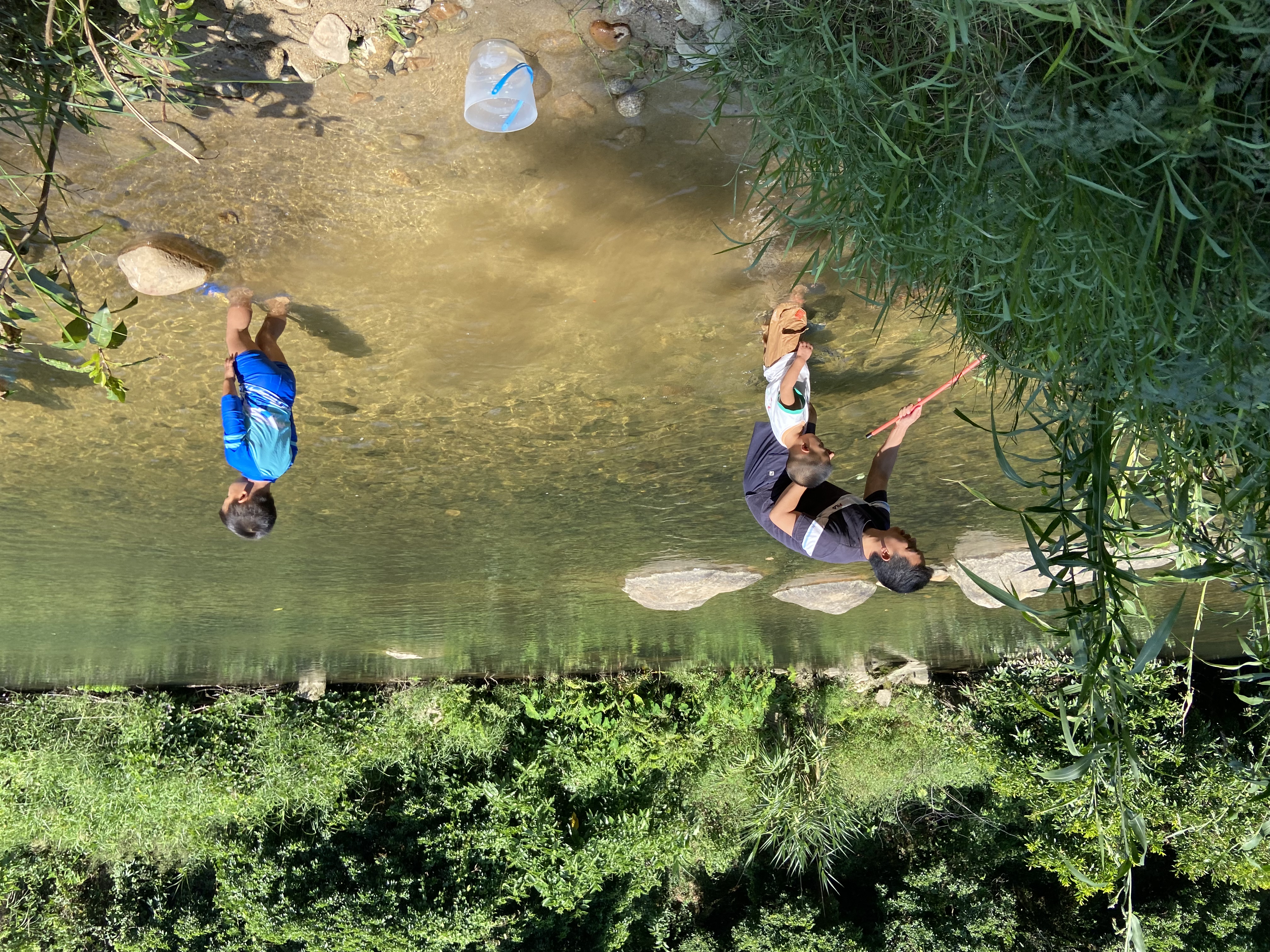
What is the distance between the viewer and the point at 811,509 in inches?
119

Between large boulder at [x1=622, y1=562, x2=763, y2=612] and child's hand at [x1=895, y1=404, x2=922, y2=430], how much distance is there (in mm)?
1831

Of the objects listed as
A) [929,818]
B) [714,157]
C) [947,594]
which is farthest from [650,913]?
[714,157]

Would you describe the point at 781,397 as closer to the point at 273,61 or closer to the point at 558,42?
the point at 558,42

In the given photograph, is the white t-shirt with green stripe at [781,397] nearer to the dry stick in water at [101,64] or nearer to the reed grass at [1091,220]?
the reed grass at [1091,220]

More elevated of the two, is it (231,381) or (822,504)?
(231,381)

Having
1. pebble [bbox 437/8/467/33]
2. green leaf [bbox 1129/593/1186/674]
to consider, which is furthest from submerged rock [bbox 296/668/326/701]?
green leaf [bbox 1129/593/1186/674]

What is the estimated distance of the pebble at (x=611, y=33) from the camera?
2.01 m

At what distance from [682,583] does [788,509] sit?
179 cm

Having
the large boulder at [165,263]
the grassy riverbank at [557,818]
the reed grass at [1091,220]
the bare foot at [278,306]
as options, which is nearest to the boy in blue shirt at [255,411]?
the bare foot at [278,306]

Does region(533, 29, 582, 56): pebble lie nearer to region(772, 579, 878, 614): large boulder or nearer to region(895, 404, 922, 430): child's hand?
region(895, 404, 922, 430): child's hand

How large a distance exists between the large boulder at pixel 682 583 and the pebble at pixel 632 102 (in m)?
2.82

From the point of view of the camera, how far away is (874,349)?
278 cm

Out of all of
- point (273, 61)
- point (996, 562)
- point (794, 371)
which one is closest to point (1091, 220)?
point (794, 371)

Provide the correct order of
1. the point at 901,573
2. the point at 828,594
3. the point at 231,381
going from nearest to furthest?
the point at 231,381
the point at 901,573
the point at 828,594
